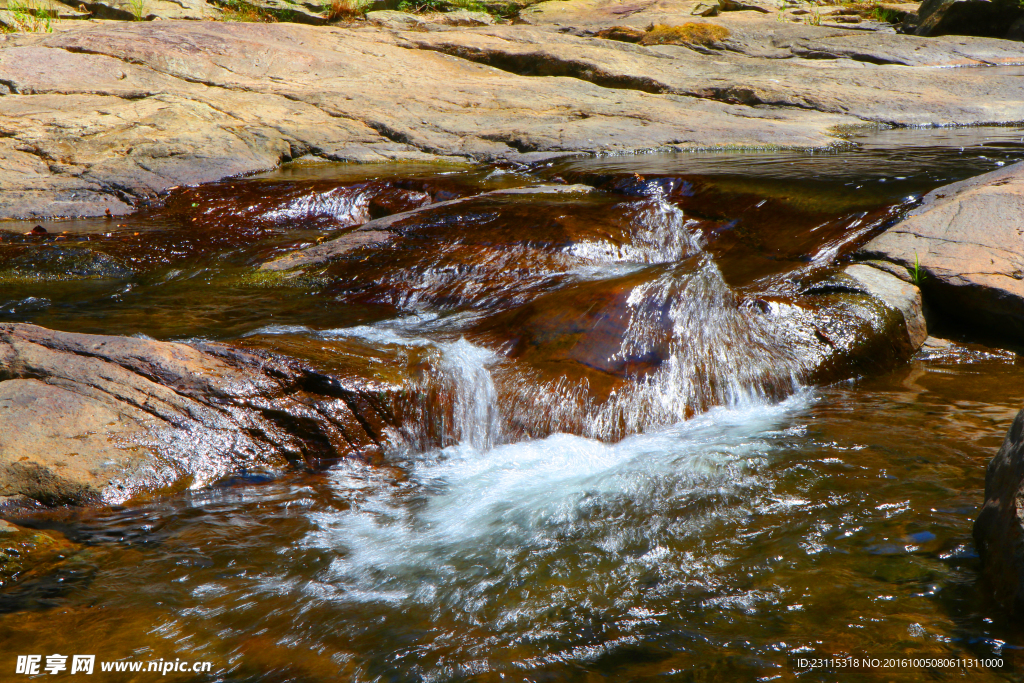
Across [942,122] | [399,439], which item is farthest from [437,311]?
[942,122]

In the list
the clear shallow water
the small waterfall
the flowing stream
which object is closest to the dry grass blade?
the flowing stream

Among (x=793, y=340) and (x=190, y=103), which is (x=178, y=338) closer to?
(x=793, y=340)

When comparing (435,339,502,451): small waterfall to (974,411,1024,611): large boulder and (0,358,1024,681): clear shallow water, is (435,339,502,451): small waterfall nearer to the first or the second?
(0,358,1024,681): clear shallow water

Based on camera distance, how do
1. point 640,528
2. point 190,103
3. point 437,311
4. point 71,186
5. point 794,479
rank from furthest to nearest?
point 190,103 → point 71,186 → point 437,311 → point 794,479 → point 640,528

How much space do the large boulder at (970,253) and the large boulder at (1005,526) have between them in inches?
97.5

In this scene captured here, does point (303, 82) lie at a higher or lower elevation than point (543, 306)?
higher

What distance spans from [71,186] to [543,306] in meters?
5.44

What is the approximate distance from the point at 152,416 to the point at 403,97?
315 inches

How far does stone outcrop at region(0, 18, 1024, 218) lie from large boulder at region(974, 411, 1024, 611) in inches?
260

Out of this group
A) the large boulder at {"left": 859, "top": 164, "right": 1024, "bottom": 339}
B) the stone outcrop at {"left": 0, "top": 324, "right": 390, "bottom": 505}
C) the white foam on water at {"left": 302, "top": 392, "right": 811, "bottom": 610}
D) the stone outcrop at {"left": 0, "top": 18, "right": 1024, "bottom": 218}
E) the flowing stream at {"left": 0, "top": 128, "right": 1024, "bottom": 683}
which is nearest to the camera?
the flowing stream at {"left": 0, "top": 128, "right": 1024, "bottom": 683}

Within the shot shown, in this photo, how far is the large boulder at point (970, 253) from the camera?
442 centimetres

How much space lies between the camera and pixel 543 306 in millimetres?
4258

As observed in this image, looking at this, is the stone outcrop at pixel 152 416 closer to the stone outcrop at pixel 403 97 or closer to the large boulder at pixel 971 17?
the stone outcrop at pixel 403 97

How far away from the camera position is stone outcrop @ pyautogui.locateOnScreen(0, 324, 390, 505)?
9.39ft
